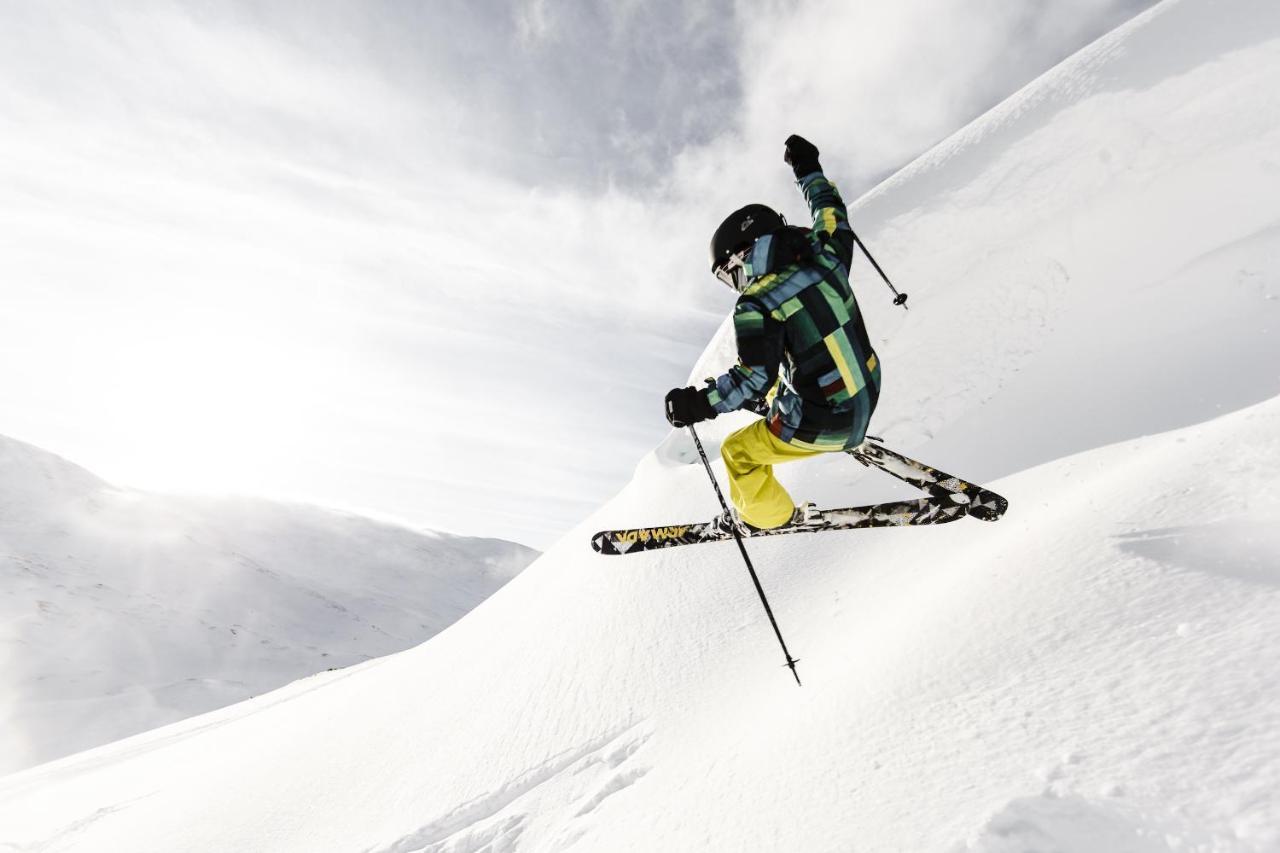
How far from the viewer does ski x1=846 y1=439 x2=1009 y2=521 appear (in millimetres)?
4273

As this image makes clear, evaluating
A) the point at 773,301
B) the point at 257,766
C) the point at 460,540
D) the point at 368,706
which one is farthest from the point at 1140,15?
the point at 460,540

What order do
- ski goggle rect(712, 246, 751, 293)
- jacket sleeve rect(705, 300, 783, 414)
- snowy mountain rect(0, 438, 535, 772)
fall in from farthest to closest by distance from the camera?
snowy mountain rect(0, 438, 535, 772)
ski goggle rect(712, 246, 751, 293)
jacket sleeve rect(705, 300, 783, 414)

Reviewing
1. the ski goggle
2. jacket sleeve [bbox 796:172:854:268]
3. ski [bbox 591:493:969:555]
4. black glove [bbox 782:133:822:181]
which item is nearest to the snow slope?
ski [bbox 591:493:969:555]

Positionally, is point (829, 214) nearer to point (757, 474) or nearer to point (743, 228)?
point (743, 228)

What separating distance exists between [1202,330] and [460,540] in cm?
12707

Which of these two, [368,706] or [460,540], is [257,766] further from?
[460,540]

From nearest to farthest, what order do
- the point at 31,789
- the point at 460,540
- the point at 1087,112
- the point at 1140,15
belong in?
the point at 1087,112
the point at 1140,15
the point at 31,789
the point at 460,540

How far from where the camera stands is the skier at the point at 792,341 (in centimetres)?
350

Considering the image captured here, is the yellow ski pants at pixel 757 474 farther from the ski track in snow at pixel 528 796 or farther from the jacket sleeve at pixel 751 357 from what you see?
the ski track in snow at pixel 528 796

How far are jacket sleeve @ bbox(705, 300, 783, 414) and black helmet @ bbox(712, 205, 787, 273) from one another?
51 cm

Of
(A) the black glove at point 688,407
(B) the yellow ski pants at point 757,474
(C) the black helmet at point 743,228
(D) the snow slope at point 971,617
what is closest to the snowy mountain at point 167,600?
(D) the snow slope at point 971,617

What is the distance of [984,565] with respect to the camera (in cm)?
346

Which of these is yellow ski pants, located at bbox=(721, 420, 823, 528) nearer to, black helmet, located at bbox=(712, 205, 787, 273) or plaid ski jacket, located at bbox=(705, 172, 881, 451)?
plaid ski jacket, located at bbox=(705, 172, 881, 451)

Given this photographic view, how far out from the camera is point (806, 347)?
3568 mm
